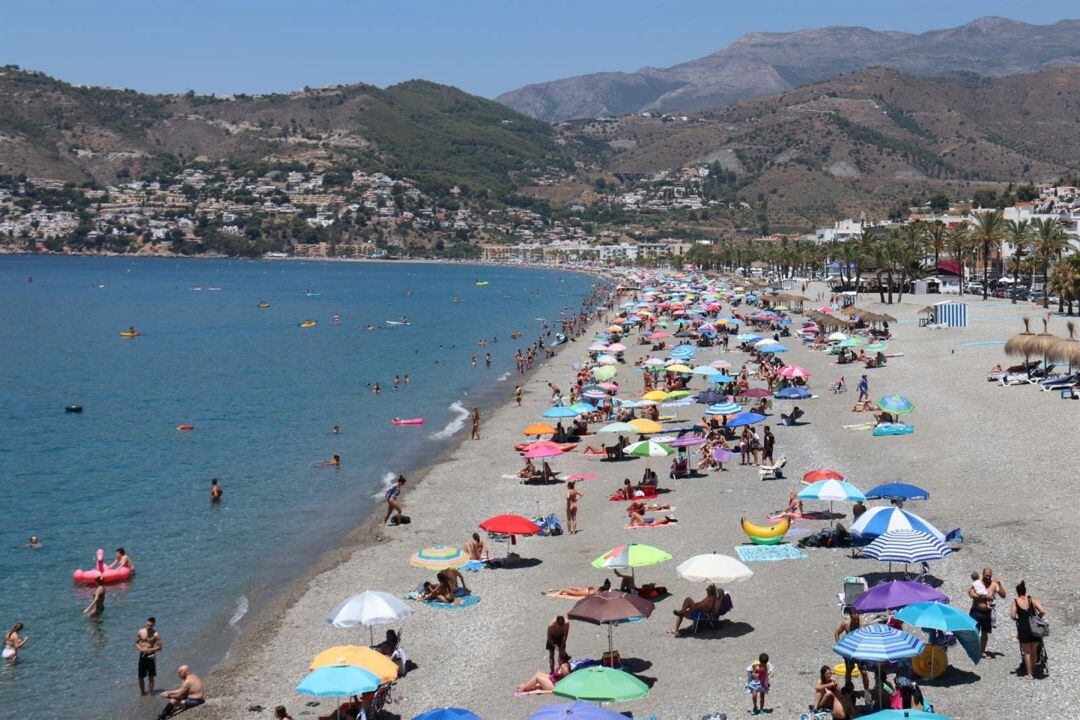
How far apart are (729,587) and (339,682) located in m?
6.97

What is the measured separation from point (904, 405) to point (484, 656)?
656 inches

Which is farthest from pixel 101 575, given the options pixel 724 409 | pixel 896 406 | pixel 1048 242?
pixel 1048 242

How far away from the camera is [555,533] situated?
21.3 m

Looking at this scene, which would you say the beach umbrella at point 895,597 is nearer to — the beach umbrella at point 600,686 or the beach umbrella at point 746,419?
the beach umbrella at point 600,686

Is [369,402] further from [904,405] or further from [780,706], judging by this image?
[780,706]

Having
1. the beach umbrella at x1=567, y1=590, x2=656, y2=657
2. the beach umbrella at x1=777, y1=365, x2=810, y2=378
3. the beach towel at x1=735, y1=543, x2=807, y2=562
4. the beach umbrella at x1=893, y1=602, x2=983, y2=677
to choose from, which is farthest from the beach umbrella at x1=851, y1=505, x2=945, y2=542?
the beach umbrella at x1=777, y1=365, x2=810, y2=378

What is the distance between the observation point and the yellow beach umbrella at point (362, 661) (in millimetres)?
12625

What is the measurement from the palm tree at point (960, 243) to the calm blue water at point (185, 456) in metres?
30.1

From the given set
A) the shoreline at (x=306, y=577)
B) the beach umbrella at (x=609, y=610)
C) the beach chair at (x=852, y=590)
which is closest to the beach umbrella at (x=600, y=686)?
the beach umbrella at (x=609, y=610)

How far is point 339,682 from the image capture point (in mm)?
12234

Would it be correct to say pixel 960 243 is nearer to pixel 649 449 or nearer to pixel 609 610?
pixel 649 449

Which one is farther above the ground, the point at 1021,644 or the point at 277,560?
the point at 1021,644

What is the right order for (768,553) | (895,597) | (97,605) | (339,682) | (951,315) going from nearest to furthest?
1. (339,682)
2. (895,597)
3. (768,553)
4. (97,605)
5. (951,315)

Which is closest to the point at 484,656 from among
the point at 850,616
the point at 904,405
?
the point at 850,616
